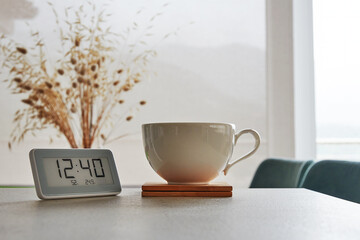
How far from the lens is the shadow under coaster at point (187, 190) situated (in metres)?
0.69

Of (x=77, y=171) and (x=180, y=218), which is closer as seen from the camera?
(x=180, y=218)

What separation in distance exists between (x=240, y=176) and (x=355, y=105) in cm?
76

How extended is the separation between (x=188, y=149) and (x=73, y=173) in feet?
0.59

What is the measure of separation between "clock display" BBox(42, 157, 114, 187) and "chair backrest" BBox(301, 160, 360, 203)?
560mm

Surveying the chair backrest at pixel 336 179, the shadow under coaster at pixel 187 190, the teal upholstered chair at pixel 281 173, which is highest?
the shadow under coaster at pixel 187 190

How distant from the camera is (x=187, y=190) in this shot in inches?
27.2

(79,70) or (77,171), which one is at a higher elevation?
(79,70)

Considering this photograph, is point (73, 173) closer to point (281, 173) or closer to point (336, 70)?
point (281, 173)

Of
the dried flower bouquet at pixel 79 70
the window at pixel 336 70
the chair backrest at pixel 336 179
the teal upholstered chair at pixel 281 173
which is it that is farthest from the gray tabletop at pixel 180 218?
the window at pixel 336 70

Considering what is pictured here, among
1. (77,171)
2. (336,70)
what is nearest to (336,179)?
(77,171)

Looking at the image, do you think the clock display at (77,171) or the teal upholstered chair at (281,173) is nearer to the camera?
the clock display at (77,171)

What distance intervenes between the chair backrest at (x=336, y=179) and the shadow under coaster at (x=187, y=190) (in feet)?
1.37

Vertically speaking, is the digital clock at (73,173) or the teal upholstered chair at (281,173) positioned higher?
the digital clock at (73,173)

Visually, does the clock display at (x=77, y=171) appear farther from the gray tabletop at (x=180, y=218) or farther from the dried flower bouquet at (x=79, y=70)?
the dried flower bouquet at (x=79, y=70)
